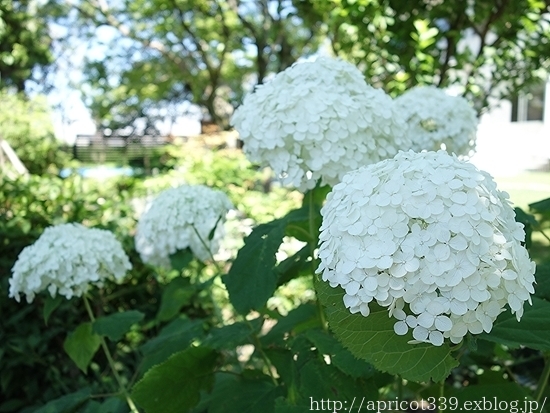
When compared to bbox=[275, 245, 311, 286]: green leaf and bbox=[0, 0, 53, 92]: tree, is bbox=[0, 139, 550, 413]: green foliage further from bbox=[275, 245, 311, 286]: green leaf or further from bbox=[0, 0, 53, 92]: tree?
bbox=[0, 0, 53, 92]: tree

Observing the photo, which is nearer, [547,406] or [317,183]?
[317,183]

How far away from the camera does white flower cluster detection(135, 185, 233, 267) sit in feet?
6.10

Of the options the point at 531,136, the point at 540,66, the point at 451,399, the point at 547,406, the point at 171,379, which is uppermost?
the point at 540,66

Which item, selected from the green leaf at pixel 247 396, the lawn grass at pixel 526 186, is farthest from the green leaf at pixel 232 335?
the lawn grass at pixel 526 186

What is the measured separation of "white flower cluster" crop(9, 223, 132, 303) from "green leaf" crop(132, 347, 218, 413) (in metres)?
0.50

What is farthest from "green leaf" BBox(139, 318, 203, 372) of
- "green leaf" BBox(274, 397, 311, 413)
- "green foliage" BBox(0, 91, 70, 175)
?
"green foliage" BBox(0, 91, 70, 175)

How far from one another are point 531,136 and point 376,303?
13.9 meters

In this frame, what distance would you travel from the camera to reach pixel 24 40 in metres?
11.5

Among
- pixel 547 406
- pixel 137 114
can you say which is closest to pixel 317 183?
pixel 547 406

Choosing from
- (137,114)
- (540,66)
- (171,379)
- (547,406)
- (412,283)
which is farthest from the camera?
(137,114)

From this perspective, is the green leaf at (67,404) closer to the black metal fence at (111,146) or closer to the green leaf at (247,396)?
the green leaf at (247,396)

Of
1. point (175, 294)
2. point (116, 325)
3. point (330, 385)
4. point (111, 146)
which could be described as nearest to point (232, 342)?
point (330, 385)

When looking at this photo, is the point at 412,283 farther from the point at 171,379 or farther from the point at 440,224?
the point at 171,379

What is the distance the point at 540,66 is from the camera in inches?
134
